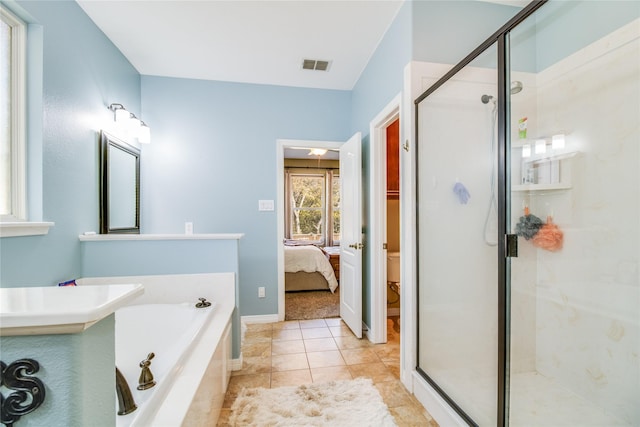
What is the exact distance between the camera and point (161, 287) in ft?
7.06

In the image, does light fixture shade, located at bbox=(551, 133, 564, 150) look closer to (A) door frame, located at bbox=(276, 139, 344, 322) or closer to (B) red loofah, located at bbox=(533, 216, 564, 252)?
(B) red loofah, located at bbox=(533, 216, 564, 252)

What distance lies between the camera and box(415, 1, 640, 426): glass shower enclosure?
1.37 metres

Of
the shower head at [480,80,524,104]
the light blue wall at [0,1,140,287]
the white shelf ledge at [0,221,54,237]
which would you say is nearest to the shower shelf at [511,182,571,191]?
the shower head at [480,80,524,104]

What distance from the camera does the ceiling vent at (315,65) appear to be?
2854 mm

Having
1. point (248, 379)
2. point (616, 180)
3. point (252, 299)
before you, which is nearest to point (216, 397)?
point (248, 379)

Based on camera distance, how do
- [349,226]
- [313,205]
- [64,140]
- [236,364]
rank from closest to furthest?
[64,140], [236,364], [349,226], [313,205]

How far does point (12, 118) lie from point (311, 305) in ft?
10.7

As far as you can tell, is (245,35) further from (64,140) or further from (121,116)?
(64,140)

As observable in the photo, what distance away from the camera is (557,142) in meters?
1.65

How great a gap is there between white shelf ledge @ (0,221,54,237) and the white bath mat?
1.50 meters

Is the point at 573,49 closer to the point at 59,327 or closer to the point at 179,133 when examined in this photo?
the point at 59,327

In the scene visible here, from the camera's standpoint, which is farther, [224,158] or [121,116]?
[224,158]

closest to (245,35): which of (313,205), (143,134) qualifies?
(143,134)

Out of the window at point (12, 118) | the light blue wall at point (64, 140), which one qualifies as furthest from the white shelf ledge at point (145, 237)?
the window at point (12, 118)
